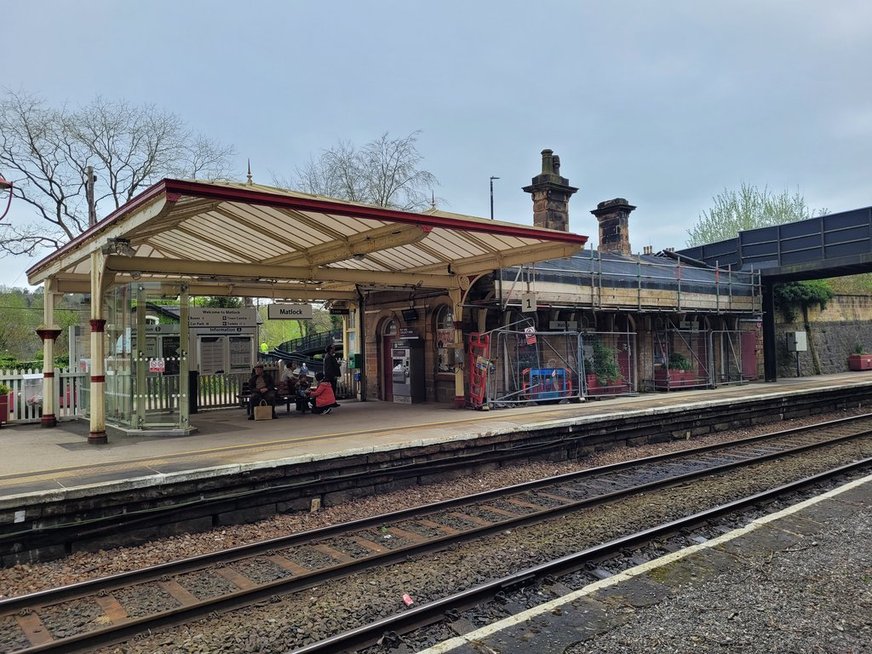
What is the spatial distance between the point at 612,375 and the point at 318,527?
1147cm

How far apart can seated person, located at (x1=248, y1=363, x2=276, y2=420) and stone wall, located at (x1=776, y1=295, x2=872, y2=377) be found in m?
20.1

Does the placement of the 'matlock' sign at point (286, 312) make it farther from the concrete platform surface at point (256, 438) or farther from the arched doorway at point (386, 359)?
the arched doorway at point (386, 359)

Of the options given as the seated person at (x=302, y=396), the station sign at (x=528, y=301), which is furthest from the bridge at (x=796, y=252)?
the seated person at (x=302, y=396)

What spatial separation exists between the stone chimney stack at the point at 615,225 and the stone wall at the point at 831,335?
7488 millimetres

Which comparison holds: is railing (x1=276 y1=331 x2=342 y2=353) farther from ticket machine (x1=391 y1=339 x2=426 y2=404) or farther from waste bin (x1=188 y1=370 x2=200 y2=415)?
waste bin (x1=188 y1=370 x2=200 y2=415)

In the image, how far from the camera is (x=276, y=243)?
10.8 metres

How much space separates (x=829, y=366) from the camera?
26.6 m

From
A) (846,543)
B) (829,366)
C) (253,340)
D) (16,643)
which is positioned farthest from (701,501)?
(829,366)

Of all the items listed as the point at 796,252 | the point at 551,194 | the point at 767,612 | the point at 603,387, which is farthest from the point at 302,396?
the point at 796,252

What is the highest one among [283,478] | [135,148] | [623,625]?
[135,148]

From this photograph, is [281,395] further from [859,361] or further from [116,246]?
[859,361]

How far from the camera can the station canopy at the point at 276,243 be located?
7867 mm

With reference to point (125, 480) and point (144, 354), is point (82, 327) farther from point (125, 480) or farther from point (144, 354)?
point (125, 480)

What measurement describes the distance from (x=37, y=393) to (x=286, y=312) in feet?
17.5
